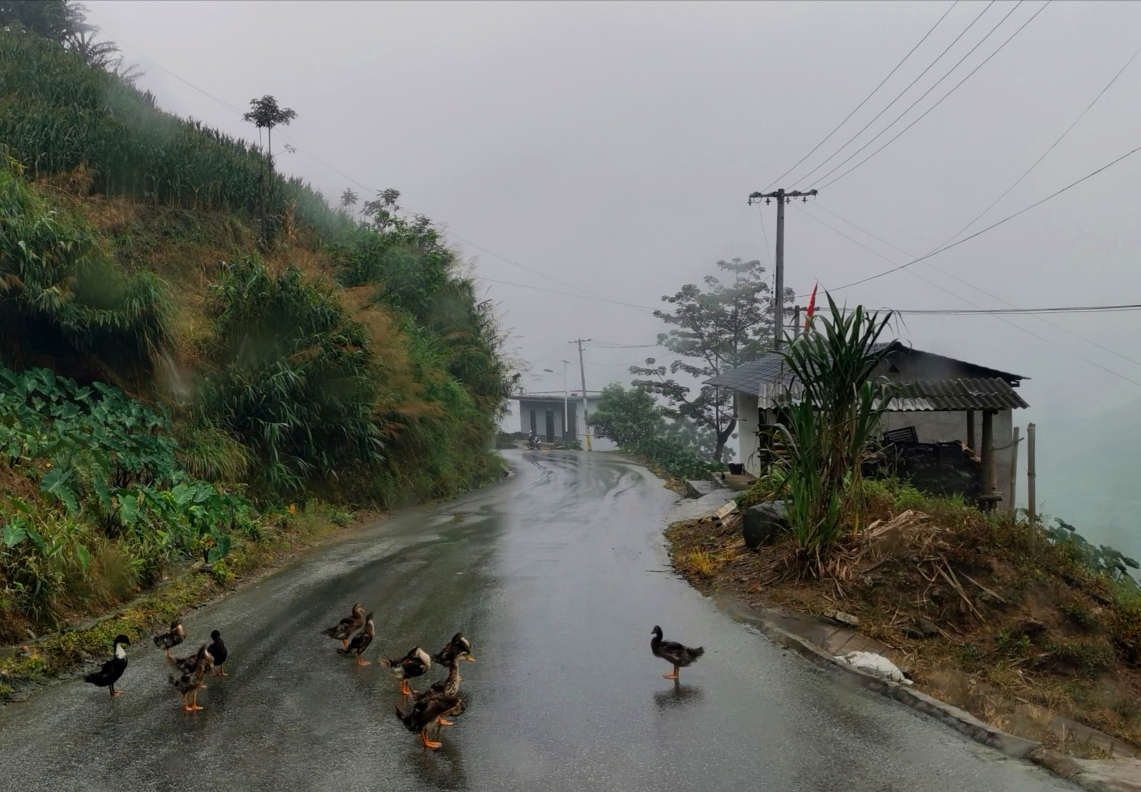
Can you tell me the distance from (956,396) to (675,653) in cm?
1130

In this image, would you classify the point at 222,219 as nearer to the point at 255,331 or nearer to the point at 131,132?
the point at 131,132

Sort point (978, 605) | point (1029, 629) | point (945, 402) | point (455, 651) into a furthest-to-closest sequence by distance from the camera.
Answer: point (945, 402) → point (978, 605) → point (1029, 629) → point (455, 651)

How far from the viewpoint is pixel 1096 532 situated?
67.0ft

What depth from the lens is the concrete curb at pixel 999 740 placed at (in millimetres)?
5059

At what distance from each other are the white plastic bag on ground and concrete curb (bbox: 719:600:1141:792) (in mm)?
91

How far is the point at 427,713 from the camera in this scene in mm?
5750

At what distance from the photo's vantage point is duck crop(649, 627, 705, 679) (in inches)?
289

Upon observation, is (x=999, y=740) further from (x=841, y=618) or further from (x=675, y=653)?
(x=841, y=618)

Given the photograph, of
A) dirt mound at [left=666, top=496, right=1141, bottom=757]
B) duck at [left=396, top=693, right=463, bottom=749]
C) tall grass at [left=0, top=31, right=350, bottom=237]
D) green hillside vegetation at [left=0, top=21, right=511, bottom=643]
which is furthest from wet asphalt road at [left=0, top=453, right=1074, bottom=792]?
tall grass at [left=0, top=31, right=350, bottom=237]

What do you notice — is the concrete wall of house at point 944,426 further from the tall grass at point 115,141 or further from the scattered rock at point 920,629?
the tall grass at point 115,141

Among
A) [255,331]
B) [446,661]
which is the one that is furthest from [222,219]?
[446,661]

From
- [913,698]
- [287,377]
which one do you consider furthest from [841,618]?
[287,377]

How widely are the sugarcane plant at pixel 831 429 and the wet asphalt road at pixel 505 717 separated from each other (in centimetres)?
153

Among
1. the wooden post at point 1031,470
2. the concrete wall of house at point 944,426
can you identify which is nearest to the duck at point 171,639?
the wooden post at point 1031,470
